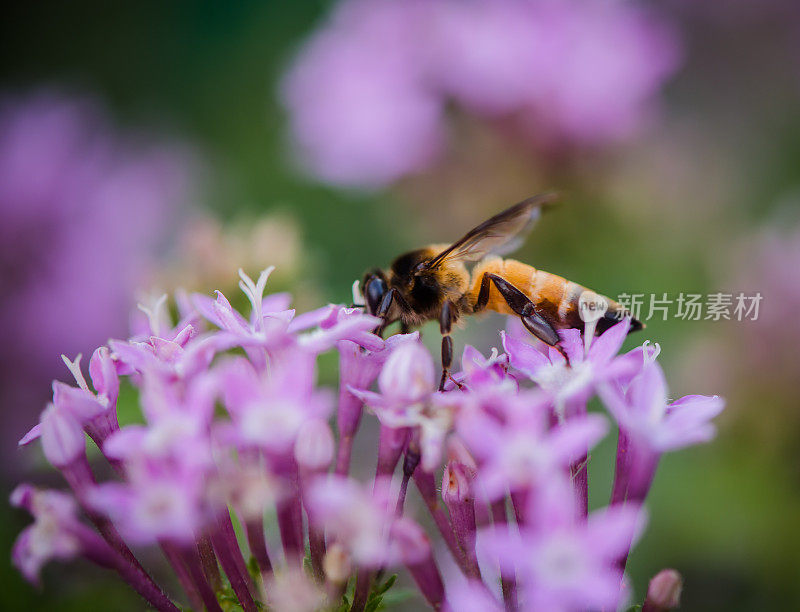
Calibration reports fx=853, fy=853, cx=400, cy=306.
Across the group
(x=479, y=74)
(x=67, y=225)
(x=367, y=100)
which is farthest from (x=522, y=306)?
(x=67, y=225)

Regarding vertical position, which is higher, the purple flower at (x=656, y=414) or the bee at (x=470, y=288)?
the bee at (x=470, y=288)

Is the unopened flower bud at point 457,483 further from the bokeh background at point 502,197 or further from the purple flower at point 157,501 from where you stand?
the bokeh background at point 502,197

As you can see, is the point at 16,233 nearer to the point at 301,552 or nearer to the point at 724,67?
the point at 301,552

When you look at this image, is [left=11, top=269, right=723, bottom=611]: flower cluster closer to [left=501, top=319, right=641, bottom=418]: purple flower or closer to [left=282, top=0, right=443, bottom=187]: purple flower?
[left=501, top=319, right=641, bottom=418]: purple flower

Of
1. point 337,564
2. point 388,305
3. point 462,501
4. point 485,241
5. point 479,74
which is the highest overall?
point 479,74

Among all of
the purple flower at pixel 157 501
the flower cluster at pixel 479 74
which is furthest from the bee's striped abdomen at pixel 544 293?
the flower cluster at pixel 479 74

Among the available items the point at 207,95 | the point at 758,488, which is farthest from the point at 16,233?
the point at 758,488

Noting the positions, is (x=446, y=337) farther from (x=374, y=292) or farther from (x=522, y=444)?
(x=522, y=444)
